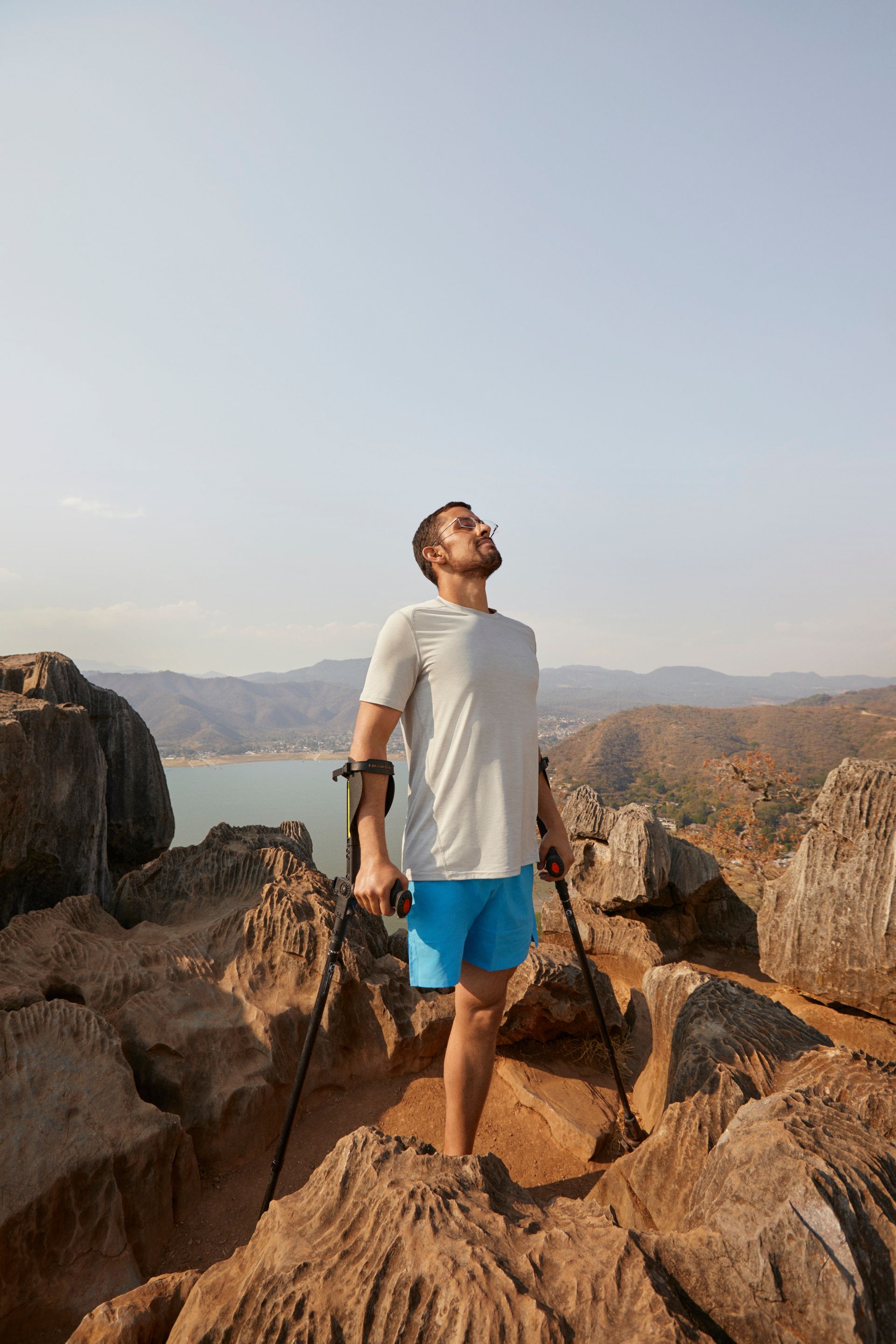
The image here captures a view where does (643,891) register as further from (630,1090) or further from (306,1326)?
(306,1326)

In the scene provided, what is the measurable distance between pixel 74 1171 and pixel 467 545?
10.3ft

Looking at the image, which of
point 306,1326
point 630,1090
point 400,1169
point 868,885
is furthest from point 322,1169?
point 868,885

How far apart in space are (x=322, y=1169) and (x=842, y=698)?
49.0 meters

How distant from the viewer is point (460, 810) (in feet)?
8.73

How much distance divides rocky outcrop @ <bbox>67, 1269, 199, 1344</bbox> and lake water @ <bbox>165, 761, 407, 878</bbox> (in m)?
3.90

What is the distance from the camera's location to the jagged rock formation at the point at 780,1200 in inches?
48.8

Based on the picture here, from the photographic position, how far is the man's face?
3.02 metres

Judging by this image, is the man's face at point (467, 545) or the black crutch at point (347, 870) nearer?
the black crutch at point (347, 870)

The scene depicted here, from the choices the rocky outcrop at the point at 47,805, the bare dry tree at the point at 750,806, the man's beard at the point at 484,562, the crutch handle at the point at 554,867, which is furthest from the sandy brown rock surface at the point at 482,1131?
the bare dry tree at the point at 750,806

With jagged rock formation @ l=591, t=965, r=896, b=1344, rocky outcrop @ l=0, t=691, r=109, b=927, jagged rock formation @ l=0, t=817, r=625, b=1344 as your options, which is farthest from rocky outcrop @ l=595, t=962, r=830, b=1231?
rocky outcrop @ l=0, t=691, r=109, b=927

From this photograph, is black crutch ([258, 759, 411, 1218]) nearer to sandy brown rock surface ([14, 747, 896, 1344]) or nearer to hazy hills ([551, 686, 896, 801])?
sandy brown rock surface ([14, 747, 896, 1344])

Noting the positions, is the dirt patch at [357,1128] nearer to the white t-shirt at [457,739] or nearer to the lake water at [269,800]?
the white t-shirt at [457,739]

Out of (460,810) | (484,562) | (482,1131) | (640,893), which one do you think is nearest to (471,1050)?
(460,810)

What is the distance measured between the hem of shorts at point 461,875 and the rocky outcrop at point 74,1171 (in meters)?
1.67
